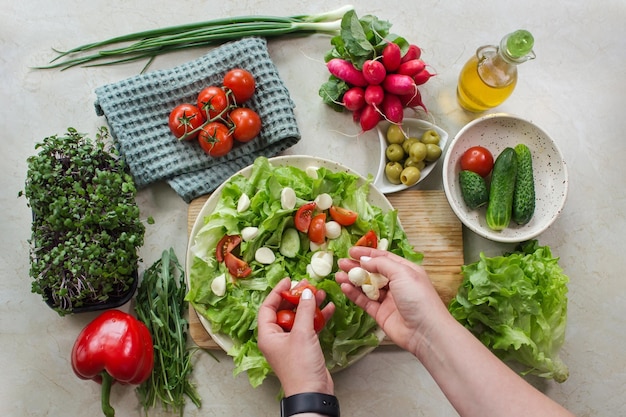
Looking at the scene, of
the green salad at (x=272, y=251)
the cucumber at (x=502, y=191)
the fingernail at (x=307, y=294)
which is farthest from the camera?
the cucumber at (x=502, y=191)

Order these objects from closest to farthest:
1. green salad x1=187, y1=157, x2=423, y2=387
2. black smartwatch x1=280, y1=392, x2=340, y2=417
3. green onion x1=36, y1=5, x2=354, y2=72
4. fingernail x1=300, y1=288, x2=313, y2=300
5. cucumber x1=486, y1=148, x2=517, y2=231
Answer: black smartwatch x1=280, y1=392, x2=340, y2=417 → fingernail x1=300, y1=288, x2=313, y2=300 → green salad x1=187, y1=157, x2=423, y2=387 → cucumber x1=486, y1=148, x2=517, y2=231 → green onion x1=36, y1=5, x2=354, y2=72

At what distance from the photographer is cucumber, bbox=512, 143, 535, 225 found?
4.64ft

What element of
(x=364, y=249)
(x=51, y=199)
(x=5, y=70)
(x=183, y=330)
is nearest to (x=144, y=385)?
(x=183, y=330)

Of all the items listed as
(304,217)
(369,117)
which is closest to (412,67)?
(369,117)

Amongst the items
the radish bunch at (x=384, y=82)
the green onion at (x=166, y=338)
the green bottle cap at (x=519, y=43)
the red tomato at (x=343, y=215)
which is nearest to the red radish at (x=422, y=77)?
the radish bunch at (x=384, y=82)

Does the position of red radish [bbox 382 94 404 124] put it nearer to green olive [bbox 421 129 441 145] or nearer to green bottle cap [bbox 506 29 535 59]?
green olive [bbox 421 129 441 145]

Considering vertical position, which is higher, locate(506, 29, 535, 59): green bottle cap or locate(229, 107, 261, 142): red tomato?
locate(506, 29, 535, 59): green bottle cap

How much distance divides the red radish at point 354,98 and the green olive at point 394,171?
0.61 feet

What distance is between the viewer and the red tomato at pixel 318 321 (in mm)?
1190

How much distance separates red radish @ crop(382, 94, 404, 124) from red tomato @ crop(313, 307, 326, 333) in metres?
0.57

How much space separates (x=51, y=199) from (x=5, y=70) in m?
0.58

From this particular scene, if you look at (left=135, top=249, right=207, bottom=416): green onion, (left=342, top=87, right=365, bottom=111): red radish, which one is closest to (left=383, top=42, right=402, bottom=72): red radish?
(left=342, top=87, right=365, bottom=111): red radish

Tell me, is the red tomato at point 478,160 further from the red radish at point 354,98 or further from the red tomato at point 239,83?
the red tomato at point 239,83

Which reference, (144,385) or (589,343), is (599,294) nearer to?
(589,343)
